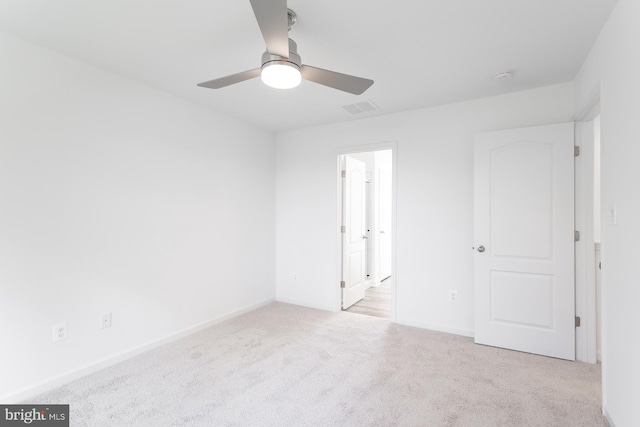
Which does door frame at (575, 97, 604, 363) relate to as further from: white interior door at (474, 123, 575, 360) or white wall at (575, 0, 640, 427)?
white wall at (575, 0, 640, 427)

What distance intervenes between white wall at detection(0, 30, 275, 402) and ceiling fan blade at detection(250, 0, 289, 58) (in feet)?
5.92

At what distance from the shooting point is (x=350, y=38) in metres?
2.16

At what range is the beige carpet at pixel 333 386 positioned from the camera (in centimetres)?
199

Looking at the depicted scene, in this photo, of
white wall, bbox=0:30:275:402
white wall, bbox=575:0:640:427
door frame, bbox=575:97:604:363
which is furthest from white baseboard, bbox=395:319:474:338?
white wall, bbox=0:30:275:402

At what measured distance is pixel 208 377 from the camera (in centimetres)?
→ 246

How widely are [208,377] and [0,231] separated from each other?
170 centimetres

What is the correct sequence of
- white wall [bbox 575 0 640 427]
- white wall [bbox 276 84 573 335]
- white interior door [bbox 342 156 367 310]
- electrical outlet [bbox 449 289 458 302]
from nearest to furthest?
white wall [bbox 575 0 640 427] → white wall [bbox 276 84 573 335] → electrical outlet [bbox 449 289 458 302] → white interior door [bbox 342 156 367 310]

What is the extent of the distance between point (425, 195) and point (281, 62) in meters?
2.35

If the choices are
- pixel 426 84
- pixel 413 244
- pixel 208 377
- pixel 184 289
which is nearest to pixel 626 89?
pixel 426 84

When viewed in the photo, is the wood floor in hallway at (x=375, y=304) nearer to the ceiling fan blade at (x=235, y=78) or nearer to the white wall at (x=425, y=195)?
the white wall at (x=425, y=195)

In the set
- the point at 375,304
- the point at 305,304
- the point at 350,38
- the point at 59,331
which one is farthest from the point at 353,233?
the point at 59,331

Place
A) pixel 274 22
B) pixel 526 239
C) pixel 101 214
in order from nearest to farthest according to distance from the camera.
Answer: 1. pixel 274 22
2. pixel 101 214
3. pixel 526 239

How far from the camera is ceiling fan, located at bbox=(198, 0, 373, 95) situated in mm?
1362

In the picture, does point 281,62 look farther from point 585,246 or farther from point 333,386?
point 585,246
